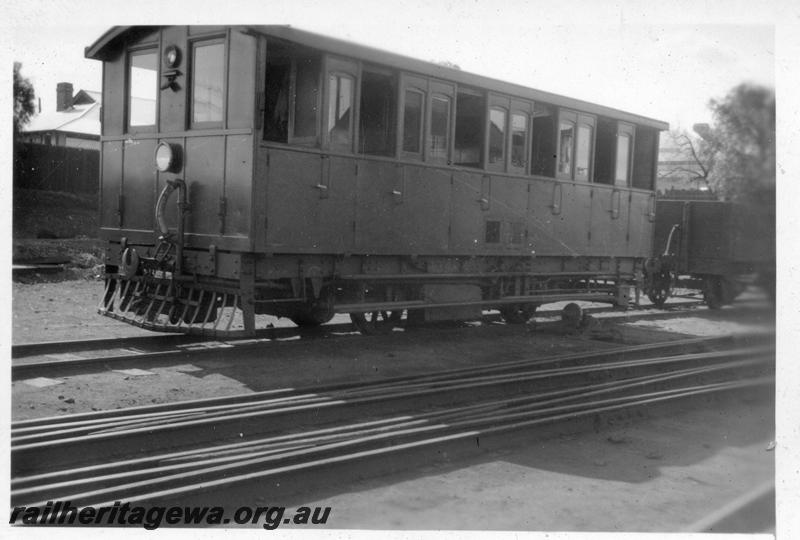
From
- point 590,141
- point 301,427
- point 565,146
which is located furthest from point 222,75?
point 590,141

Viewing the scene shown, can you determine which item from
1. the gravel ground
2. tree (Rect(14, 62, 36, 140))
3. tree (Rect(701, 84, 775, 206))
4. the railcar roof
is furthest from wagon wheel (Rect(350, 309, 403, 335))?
tree (Rect(701, 84, 775, 206))

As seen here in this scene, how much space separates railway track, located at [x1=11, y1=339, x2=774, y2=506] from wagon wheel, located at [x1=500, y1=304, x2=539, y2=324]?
4.59 m

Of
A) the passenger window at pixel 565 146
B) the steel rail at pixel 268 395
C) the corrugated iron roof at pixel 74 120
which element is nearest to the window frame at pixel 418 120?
the passenger window at pixel 565 146

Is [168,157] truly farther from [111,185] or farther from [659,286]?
[659,286]

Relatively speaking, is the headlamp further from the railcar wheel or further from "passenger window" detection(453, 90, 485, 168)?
the railcar wheel

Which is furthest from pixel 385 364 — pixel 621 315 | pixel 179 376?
pixel 621 315

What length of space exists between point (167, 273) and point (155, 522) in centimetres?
529

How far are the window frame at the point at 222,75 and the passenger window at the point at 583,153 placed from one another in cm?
660

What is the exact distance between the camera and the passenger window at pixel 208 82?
848 centimetres

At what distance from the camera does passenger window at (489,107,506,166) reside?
11227 mm

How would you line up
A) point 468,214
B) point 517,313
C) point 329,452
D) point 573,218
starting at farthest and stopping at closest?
point 517,313 → point 573,218 → point 468,214 → point 329,452

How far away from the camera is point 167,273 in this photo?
8.98m

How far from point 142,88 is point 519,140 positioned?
5.61 meters

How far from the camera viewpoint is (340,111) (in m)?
9.12
